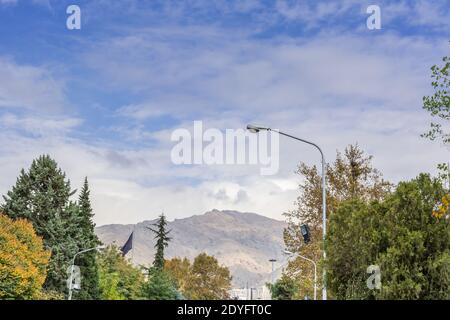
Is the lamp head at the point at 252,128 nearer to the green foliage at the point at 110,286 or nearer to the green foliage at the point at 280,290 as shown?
the green foliage at the point at 110,286

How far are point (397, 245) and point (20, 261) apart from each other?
1569 inches

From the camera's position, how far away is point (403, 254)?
18516 millimetres

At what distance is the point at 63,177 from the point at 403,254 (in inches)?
2312

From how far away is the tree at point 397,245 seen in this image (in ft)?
59.3

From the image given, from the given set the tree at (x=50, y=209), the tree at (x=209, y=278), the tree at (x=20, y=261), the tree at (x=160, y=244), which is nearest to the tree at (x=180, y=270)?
the tree at (x=209, y=278)

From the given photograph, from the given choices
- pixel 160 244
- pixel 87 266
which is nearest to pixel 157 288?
pixel 87 266

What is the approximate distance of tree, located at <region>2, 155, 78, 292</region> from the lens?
66.8 metres

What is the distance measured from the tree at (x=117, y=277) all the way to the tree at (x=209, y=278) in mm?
35986

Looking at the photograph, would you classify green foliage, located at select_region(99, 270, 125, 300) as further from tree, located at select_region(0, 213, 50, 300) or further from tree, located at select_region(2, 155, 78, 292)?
tree, located at select_region(0, 213, 50, 300)

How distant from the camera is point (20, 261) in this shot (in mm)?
52125

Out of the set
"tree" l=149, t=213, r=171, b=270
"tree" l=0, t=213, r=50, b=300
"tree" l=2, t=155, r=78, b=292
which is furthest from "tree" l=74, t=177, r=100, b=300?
"tree" l=149, t=213, r=171, b=270

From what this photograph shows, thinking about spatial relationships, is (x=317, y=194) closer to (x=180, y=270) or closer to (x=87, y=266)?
(x=87, y=266)

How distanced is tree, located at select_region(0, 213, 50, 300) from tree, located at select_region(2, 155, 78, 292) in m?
8.18
